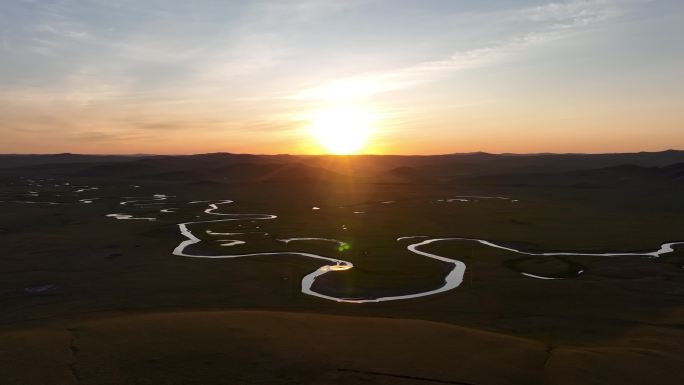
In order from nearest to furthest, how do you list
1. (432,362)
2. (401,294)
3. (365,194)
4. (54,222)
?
(432,362) < (401,294) < (54,222) < (365,194)

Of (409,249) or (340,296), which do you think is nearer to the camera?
(340,296)

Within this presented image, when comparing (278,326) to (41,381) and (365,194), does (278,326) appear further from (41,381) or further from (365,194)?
(365,194)

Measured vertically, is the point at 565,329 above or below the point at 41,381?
below

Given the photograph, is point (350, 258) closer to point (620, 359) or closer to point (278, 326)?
point (278, 326)

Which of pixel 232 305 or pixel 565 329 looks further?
pixel 232 305

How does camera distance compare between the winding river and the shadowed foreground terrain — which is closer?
the shadowed foreground terrain

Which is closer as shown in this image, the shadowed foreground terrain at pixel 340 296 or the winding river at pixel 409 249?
the shadowed foreground terrain at pixel 340 296

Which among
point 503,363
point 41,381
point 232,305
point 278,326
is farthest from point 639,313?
point 41,381

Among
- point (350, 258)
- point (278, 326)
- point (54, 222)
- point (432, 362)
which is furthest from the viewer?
point (54, 222)
